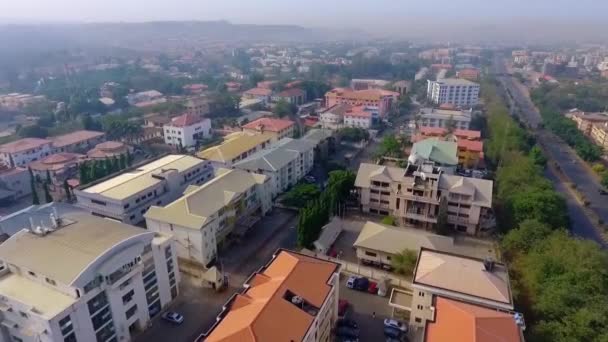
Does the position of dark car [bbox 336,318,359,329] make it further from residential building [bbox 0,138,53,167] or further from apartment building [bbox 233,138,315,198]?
residential building [bbox 0,138,53,167]

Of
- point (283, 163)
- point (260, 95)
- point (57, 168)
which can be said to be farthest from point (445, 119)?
point (57, 168)

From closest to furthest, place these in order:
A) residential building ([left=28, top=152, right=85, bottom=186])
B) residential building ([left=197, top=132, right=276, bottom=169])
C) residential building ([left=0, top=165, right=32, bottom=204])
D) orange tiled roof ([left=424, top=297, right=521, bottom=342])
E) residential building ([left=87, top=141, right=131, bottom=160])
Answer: orange tiled roof ([left=424, top=297, right=521, bottom=342]), residential building ([left=0, top=165, right=32, bottom=204]), residential building ([left=197, top=132, right=276, bottom=169]), residential building ([left=28, top=152, right=85, bottom=186]), residential building ([left=87, top=141, right=131, bottom=160])

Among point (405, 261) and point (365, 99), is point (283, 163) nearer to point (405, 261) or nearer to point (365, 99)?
point (405, 261)

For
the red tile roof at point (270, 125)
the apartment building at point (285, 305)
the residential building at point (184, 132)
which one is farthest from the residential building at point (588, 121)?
the apartment building at point (285, 305)

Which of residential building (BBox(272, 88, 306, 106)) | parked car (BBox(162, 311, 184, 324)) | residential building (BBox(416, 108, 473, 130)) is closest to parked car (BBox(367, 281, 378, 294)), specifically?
parked car (BBox(162, 311, 184, 324))

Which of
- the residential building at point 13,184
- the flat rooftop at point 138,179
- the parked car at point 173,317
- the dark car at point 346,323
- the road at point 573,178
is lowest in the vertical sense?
the road at point 573,178

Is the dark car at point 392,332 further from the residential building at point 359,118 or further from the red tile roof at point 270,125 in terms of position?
the residential building at point 359,118

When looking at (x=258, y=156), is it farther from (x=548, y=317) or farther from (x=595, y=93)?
(x=595, y=93)

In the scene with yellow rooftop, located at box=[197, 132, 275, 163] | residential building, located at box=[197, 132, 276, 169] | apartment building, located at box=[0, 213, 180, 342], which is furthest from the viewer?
yellow rooftop, located at box=[197, 132, 275, 163]
